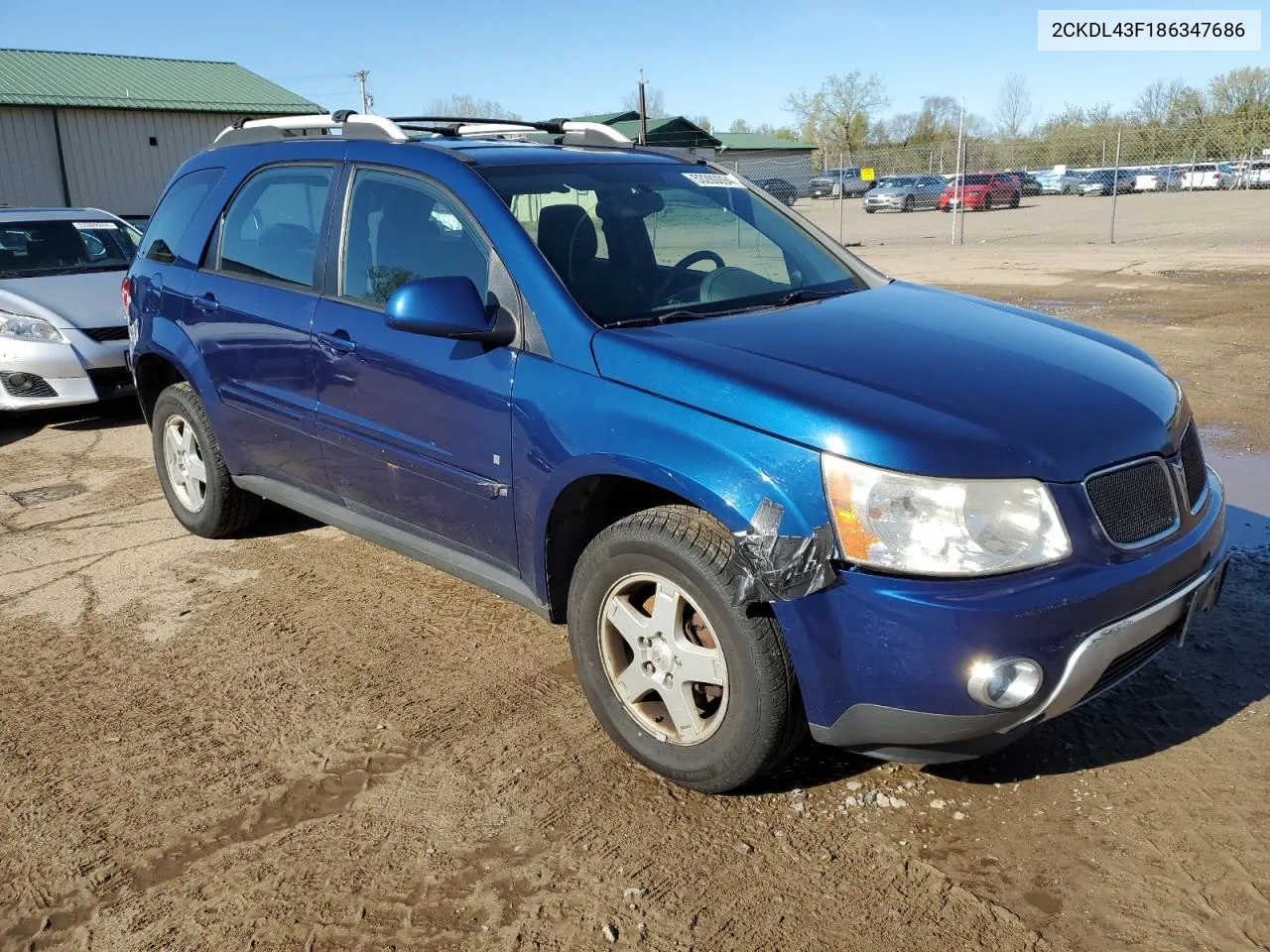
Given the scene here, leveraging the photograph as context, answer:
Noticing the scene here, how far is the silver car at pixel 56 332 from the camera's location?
7625 millimetres

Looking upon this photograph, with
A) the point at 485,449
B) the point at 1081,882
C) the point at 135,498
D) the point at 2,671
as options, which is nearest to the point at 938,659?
the point at 1081,882

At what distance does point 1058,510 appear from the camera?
261cm

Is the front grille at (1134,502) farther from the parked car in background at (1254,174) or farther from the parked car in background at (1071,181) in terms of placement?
the parked car in background at (1071,181)

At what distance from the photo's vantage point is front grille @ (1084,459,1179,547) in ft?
8.91

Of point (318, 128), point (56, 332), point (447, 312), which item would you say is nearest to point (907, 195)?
point (56, 332)

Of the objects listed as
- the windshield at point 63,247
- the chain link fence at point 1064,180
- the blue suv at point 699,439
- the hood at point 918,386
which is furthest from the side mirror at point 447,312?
the chain link fence at point 1064,180

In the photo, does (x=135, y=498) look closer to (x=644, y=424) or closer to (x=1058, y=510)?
(x=644, y=424)

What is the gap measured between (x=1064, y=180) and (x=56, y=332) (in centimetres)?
4917

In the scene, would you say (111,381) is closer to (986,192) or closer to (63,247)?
(63,247)

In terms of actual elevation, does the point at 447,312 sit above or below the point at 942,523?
above

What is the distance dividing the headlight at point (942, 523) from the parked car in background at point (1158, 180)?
4270cm

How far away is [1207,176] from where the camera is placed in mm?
39188

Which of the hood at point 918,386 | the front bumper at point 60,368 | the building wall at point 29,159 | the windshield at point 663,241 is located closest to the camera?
the hood at point 918,386

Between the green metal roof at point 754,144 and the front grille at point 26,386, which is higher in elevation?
the green metal roof at point 754,144
